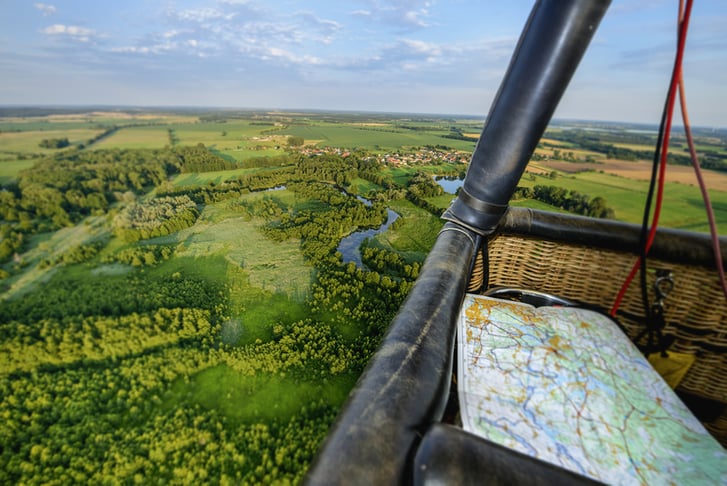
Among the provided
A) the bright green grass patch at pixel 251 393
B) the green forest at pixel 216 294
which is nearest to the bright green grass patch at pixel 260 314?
the green forest at pixel 216 294

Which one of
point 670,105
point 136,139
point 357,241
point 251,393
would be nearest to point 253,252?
point 357,241

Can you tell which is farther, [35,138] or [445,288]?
[35,138]

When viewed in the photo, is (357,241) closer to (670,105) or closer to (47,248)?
(670,105)

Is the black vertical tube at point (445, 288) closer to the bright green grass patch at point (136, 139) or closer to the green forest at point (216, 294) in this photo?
the green forest at point (216, 294)

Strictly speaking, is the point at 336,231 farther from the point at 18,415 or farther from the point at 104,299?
the point at 18,415

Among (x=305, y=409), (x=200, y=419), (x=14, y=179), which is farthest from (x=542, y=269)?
(x=14, y=179)

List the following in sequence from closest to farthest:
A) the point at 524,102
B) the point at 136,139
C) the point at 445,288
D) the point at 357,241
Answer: the point at 445,288 → the point at 524,102 → the point at 357,241 → the point at 136,139
